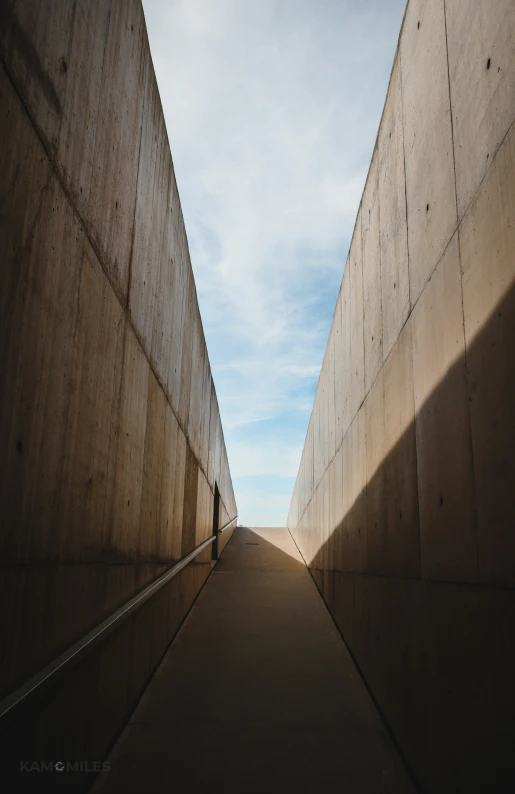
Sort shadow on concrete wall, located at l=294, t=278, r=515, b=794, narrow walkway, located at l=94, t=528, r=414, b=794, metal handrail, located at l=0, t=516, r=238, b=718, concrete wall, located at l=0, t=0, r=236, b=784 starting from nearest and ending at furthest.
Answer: metal handrail, located at l=0, t=516, r=238, b=718 < concrete wall, located at l=0, t=0, r=236, b=784 < shadow on concrete wall, located at l=294, t=278, r=515, b=794 < narrow walkway, located at l=94, t=528, r=414, b=794

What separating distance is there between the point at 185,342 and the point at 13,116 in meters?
4.19

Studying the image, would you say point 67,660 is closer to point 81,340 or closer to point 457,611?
point 81,340

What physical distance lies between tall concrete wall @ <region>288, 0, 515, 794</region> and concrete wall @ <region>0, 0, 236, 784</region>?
1.49 meters

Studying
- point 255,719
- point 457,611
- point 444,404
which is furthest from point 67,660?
point 255,719

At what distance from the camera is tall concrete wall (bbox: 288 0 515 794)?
2.21 meters

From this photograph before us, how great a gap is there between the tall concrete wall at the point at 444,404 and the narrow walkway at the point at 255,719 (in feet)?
0.75

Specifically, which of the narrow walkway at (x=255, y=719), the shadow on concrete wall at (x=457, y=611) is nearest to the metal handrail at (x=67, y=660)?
the narrow walkway at (x=255, y=719)

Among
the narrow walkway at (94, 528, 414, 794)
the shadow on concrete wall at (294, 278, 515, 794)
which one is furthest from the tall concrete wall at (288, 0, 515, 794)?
the narrow walkway at (94, 528, 414, 794)

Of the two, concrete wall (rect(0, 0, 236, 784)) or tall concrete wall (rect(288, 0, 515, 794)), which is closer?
concrete wall (rect(0, 0, 236, 784))

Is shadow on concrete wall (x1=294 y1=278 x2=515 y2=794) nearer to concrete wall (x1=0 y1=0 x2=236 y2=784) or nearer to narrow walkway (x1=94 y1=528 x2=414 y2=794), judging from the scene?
narrow walkway (x1=94 y1=528 x2=414 y2=794)

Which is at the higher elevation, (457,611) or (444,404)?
(444,404)

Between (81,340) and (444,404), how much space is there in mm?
1614

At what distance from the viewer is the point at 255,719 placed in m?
3.90

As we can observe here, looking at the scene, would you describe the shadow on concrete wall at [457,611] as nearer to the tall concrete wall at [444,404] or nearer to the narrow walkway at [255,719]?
the tall concrete wall at [444,404]
